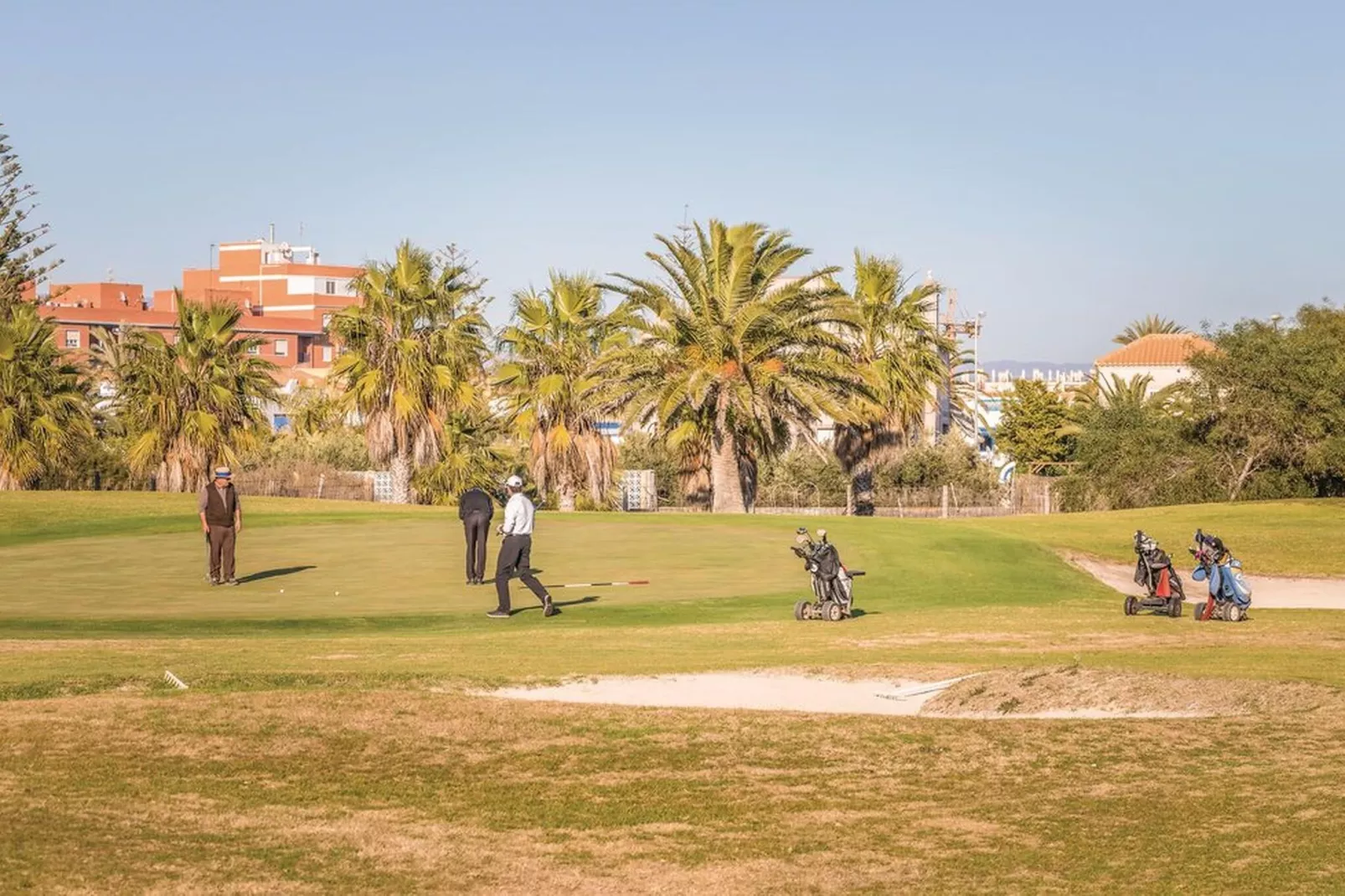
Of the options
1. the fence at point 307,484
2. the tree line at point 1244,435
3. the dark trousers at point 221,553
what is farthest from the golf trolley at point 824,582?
the fence at point 307,484

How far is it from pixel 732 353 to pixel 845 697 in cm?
3807

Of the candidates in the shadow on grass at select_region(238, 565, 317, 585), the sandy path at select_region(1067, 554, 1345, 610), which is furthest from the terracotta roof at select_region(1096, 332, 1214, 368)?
the shadow on grass at select_region(238, 565, 317, 585)

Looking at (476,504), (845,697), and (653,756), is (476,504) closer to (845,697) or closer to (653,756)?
(845,697)

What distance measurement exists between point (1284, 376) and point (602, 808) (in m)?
51.4

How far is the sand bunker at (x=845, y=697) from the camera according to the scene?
15758mm

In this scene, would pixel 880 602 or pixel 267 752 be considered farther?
pixel 880 602

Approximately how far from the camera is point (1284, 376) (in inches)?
2308

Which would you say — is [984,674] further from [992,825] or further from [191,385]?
[191,385]

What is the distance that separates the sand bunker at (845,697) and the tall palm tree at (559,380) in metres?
49.2

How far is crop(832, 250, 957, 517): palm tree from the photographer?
2584 inches

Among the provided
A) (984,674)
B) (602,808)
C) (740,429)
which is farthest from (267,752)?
(740,429)

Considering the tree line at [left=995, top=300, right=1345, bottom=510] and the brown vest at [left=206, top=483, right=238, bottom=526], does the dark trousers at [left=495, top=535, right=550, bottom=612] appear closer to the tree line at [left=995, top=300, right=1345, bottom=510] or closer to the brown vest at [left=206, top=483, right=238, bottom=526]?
the brown vest at [left=206, top=483, right=238, bottom=526]

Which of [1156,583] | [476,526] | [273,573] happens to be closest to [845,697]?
[1156,583]

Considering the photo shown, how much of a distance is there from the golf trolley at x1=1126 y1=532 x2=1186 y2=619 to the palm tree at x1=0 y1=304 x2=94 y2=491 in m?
45.0
